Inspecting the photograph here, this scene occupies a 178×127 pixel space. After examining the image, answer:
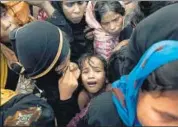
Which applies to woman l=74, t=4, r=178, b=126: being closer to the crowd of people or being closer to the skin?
the crowd of people

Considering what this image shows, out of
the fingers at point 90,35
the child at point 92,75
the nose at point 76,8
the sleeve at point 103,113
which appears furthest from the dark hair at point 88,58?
the sleeve at point 103,113

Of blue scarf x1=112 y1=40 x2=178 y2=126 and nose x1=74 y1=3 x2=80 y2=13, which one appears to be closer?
blue scarf x1=112 y1=40 x2=178 y2=126

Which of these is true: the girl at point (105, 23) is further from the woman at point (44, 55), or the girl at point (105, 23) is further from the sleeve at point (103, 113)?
the sleeve at point (103, 113)

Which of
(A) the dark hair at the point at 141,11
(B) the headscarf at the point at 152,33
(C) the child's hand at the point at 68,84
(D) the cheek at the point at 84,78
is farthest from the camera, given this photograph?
(A) the dark hair at the point at 141,11

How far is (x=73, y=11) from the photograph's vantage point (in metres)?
1.45

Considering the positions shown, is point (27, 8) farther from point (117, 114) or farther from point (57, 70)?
point (117, 114)

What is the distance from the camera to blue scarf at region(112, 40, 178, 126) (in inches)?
27.0

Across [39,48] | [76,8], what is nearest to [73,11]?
[76,8]

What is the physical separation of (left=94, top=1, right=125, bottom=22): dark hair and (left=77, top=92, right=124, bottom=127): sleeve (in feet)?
2.09

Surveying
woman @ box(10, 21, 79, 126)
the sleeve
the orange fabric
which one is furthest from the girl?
the sleeve

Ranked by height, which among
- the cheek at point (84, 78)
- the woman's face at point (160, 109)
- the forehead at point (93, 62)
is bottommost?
the cheek at point (84, 78)

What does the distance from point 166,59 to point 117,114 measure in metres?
0.21

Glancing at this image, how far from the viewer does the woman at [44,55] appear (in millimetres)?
985

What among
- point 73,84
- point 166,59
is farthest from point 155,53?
point 73,84
